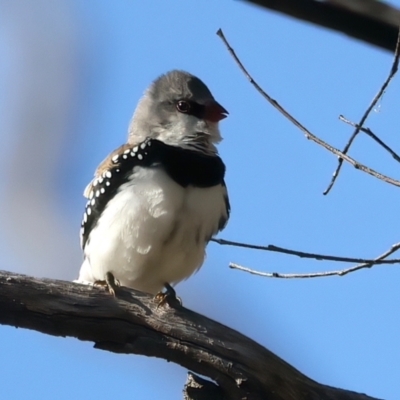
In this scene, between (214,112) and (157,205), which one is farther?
(214,112)

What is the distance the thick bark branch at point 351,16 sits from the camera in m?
1.09

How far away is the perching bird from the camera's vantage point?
362cm

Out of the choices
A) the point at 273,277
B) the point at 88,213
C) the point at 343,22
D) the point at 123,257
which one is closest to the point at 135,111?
the point at 88,213

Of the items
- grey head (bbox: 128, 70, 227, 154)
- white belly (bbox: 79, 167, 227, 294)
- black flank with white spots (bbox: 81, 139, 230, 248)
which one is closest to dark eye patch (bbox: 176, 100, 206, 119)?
grey head (bbox: 128, 70, 227, 154)

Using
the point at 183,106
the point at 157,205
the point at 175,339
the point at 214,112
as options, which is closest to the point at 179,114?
the point at 183,106

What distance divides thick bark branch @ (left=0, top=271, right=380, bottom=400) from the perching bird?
0.74 meters

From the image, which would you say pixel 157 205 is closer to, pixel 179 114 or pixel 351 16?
pixel 179 114

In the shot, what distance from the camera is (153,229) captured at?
3617 mm

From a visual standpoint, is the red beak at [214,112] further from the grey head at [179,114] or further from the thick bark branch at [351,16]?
the thick bark branch at [351,16]

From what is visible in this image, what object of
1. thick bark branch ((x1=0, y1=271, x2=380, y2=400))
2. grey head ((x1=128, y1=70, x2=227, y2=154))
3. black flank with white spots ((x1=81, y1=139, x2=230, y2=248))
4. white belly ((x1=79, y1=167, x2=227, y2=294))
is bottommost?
thick bark branch ((x1=0, y1=271, x2=380, y2=400))

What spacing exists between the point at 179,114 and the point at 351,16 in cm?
307

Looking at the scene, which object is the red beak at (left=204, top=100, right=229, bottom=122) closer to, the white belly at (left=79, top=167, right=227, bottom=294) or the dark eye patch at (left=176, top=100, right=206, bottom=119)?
the dark eye patch at (left=176, top=100, right=206, bottom=119)

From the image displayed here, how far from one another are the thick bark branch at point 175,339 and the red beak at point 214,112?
5.00 ft

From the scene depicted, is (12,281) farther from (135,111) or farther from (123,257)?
(135,111)
